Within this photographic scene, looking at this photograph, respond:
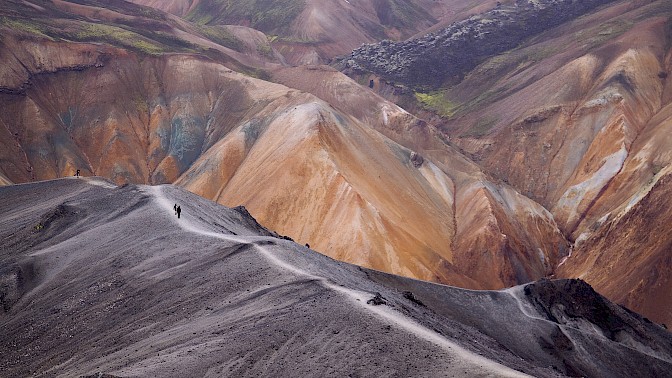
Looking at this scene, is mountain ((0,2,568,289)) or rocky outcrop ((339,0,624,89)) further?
rocky outcrop ((339,0,624,89))

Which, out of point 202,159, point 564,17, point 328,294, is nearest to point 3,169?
point 202,159

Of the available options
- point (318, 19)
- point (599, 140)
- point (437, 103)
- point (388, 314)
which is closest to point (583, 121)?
point (599, 140)

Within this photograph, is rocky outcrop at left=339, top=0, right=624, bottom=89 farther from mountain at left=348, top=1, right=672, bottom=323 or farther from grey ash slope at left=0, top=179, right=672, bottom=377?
grey ash slope at left=0, top=179, right=672, bottom=377

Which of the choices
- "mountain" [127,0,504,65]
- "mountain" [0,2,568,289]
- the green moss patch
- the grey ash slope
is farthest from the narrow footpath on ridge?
"mountain" [127,0,504,65]

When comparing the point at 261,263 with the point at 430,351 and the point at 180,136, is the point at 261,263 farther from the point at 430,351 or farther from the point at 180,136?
the point at 180,136

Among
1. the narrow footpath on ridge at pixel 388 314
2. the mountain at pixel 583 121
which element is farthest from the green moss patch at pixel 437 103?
the narrow footpath on ridge at pixel 388 314

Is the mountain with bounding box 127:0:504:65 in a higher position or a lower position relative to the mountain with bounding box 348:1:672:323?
higher
